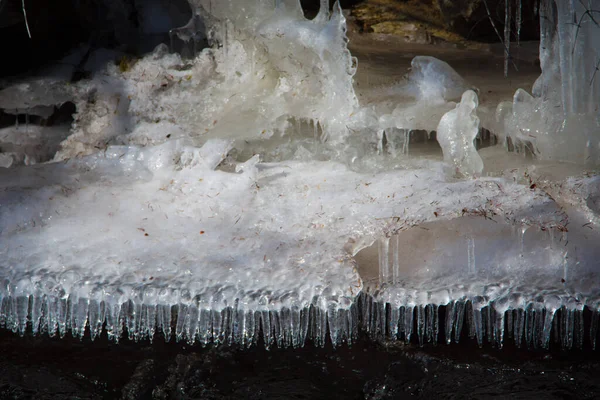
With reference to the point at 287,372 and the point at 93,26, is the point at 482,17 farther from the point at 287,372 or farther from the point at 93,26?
the point at 287,372

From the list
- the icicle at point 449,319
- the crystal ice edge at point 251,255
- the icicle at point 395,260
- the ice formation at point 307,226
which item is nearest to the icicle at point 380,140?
the ice formation at point 307,226

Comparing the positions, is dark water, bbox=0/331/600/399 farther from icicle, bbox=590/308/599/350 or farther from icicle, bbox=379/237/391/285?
icicle, bbox=379/237/391/285

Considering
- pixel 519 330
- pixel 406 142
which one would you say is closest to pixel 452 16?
pixel 406 142

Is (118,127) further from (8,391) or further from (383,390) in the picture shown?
(383,390)

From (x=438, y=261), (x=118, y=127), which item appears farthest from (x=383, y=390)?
(x=118, y=127)

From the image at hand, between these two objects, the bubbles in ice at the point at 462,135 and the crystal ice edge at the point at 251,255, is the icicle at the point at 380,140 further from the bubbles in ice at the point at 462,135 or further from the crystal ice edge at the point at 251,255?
the crystal ice edge at the point at 251,255
